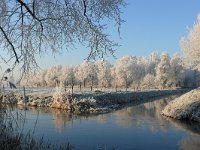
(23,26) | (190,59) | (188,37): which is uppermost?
(188,37)

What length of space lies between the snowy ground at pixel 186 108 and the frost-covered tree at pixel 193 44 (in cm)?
1787

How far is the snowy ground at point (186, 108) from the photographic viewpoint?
26.9m

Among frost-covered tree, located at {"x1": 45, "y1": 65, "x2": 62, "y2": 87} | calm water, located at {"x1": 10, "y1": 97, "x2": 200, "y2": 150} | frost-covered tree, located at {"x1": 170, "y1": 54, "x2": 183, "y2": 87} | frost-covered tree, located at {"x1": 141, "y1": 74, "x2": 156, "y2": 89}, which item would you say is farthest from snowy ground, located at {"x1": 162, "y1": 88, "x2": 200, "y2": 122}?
frost-covered tree, located at {"x1": 45, "y1": 65, "x2": 62, "y2": 87}

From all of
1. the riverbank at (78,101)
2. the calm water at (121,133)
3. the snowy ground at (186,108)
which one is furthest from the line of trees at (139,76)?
the calm water at (121,133)

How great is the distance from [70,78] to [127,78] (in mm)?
22713

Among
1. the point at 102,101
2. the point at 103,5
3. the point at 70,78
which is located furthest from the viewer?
the point at 70,78

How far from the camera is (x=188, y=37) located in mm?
52750

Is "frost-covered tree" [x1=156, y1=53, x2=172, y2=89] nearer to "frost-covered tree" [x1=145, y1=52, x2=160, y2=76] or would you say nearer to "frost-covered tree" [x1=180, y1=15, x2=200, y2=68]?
"frost-covered tree" [x1=145, y1=52, x2=160, y2=76]

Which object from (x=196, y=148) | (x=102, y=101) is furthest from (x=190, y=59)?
(x=196, y=148)

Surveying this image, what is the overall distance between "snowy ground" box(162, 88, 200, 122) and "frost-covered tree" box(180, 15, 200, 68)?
1787cm

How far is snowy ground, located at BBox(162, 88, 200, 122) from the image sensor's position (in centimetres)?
2694

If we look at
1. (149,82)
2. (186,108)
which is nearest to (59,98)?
(186,108)

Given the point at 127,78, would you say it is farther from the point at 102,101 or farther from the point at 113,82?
the point at 102,101

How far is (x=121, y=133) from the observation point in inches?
800
